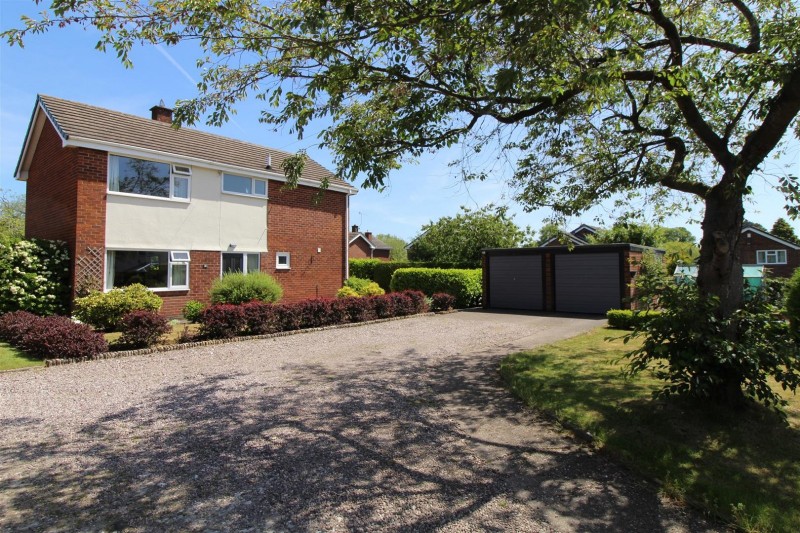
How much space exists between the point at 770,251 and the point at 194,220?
4218 centimetres

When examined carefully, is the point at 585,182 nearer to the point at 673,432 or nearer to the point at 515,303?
the point at 673,432

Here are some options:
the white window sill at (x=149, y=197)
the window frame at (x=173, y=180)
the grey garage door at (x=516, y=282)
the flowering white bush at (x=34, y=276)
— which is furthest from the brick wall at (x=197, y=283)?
the grey garage door at (x=516, y=282)

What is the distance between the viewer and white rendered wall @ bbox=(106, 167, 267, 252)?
43.8 feet

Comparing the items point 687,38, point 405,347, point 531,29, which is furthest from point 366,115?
point 405,347

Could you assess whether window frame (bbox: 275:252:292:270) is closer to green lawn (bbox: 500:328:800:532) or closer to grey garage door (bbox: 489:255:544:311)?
grey garage door (bbox: 489:255:544:311)

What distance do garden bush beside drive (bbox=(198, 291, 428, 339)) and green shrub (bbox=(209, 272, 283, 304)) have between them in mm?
1720

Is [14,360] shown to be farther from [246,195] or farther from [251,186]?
[251,186]

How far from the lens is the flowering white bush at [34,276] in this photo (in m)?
11.1

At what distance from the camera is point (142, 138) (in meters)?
14.3

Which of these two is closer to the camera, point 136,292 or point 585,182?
point 585,182

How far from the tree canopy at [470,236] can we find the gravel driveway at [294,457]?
2456 cm

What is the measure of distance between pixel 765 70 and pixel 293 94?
533cm

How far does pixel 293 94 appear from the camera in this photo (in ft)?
18.3

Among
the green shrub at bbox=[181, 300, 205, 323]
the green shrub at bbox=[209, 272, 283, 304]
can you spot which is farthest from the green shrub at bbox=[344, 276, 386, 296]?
the green shrub at bbox=[181, 300, 205, 323]
